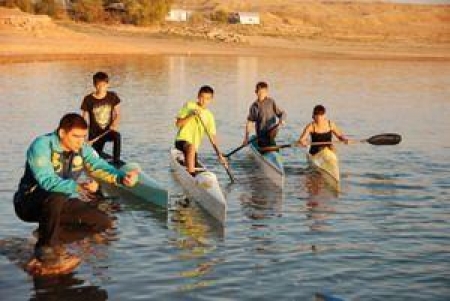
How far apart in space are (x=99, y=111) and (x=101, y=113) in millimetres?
47

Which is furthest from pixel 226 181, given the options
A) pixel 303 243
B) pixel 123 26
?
pixel 123 26

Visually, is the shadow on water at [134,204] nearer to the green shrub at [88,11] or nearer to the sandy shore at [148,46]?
the sandy shore at [148,46]

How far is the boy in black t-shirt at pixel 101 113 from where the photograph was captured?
1289 cm

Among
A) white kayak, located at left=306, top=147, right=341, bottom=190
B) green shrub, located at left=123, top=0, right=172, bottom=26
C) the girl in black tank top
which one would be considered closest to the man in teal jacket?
white kayak, located at left=306, top=147, right=341, bottom=190

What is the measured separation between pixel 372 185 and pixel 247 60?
45797mm

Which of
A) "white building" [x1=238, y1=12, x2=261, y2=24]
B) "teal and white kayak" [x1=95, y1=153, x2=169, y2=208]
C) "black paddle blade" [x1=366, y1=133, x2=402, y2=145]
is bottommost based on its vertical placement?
"teal and white kayak" [x1=95, y1=153, x2=169, y2=208]

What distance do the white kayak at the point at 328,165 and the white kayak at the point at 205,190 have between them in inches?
95.7

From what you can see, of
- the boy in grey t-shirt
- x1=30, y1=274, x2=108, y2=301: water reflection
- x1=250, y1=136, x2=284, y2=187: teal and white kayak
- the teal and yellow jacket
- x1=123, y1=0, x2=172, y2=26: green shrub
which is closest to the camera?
x1=30, y1=274, x2=108, y2=301: water reflection

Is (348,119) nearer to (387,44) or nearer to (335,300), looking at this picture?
(335,300)

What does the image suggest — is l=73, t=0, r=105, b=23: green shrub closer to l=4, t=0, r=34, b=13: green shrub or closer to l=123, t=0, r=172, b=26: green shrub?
l=123, t=0, r=172, b=26: green shrub

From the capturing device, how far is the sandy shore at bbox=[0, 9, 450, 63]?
51.6 metres

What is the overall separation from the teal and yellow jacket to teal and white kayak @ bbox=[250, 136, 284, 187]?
5.40m

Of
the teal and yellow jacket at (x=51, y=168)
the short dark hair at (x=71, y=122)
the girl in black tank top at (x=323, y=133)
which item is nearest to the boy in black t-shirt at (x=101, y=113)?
the girl in black tank top at (x=323, y=133)

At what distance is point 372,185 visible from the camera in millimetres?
14312
